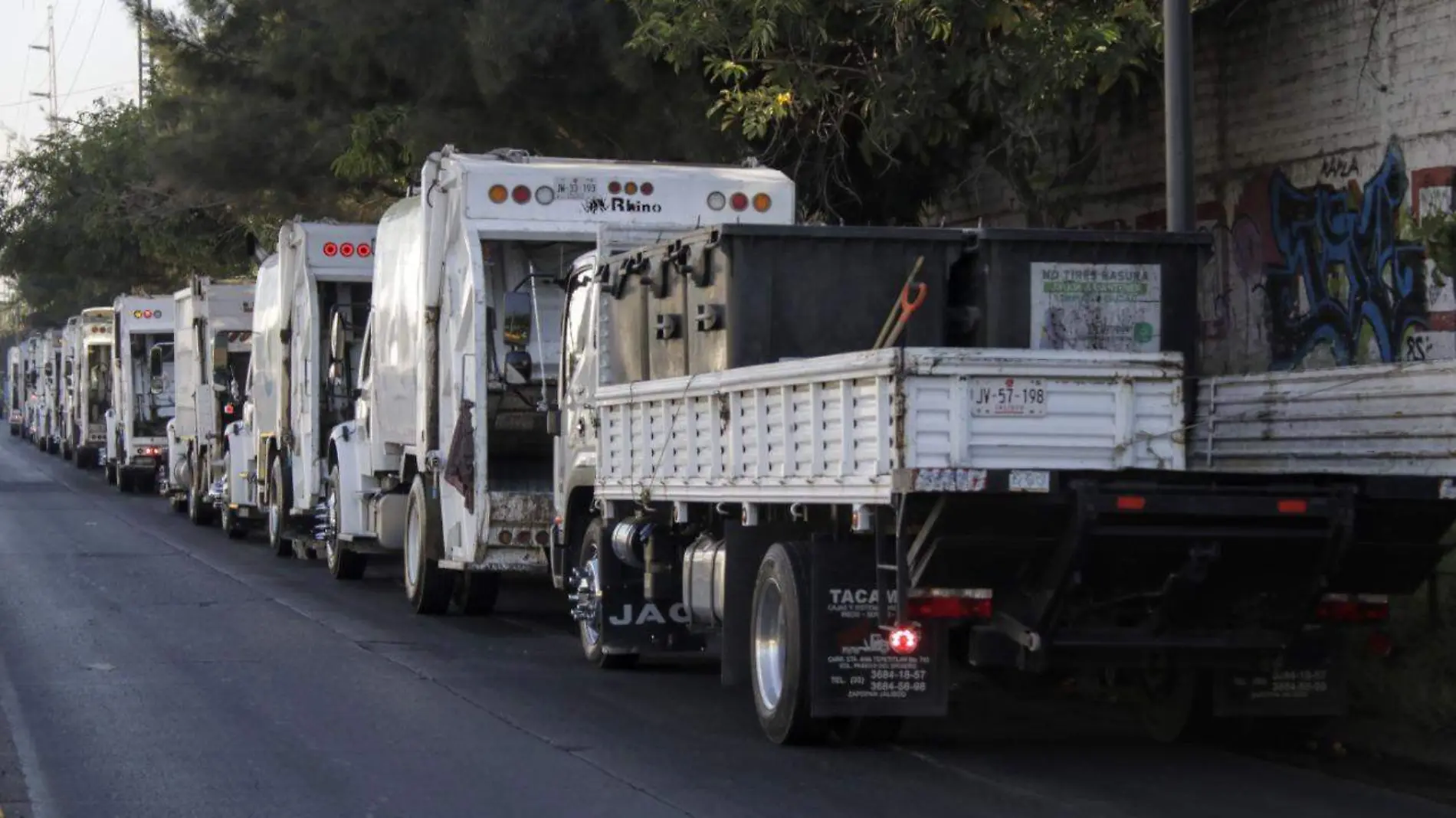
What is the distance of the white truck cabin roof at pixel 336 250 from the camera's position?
21312 millimetres

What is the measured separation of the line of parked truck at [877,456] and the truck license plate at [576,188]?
0.07 feet

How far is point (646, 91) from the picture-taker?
1958 centimetres

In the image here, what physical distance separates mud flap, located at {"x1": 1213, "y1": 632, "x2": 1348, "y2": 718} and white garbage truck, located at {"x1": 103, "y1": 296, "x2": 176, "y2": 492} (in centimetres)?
2832

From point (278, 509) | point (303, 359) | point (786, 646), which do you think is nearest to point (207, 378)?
point (278, 509)

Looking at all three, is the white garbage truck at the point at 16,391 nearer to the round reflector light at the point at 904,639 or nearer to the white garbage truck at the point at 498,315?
the white garbage truck at the point at 498,315

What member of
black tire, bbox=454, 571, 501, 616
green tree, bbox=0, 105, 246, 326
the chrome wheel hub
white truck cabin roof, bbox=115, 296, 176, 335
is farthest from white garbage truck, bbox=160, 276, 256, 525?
the chrome wheel hub

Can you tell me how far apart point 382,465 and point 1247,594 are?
1032 cm

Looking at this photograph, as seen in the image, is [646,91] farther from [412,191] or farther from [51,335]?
[51,335]

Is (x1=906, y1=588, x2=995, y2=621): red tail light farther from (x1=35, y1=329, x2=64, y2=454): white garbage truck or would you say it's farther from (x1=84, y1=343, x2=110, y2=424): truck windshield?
(x1=35, y1=329, x2=64, y2=454): white garbage truck

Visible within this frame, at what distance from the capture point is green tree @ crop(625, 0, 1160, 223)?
16.0 metres

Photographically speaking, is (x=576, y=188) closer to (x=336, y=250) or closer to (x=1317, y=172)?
(x=1317, y=172)

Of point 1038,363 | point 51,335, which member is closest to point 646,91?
point 1038,363

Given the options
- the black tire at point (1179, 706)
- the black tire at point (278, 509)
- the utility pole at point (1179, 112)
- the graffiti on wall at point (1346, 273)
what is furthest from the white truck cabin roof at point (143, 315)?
the black tire at point (1179, 706)

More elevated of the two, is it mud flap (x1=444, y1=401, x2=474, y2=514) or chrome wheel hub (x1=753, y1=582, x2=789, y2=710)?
mud flap (x1=444, y1=401, x2=474, y2=514)
